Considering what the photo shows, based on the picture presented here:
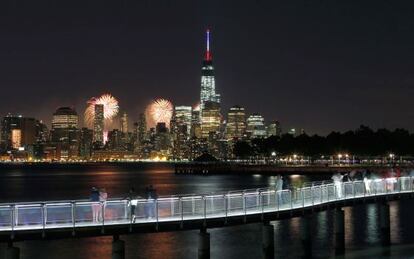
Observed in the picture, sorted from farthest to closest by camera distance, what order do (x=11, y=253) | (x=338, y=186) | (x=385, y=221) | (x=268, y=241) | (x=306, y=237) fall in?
(x=385, y=221)
(x=338, y=186)
(x=306, y=237)
(x=268, y=241)
(x=11, y=253)

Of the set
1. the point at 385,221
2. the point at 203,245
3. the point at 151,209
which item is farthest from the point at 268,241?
the point at 385,221

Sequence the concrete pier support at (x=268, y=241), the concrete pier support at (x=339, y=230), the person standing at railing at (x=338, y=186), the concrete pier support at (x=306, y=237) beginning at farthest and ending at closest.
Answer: the concrete pier support at (x=339, y=230)
the person standing at railing at (x=338, y=186)
the concrete pier support at (x=306, y=237)
the concrete pier support at (x=268, y=241)

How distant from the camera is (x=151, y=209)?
119 feet

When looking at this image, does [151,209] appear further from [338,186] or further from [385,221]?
[385,221]

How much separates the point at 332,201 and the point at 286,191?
5563mm

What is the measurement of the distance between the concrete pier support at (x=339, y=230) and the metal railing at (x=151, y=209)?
123 inches

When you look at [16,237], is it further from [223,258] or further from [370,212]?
[370,212]

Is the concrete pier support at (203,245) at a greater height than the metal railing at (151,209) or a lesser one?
lesser

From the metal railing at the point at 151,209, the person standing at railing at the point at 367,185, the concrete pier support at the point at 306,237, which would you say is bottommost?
the concrete pier support at the point at 306,237

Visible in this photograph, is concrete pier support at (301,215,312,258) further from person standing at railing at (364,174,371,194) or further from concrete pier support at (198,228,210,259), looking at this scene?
concrete pier support at (198,228,210,259)

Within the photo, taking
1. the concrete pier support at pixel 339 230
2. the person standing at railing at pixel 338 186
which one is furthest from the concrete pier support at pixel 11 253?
the concrete pier support at pixel 339 230

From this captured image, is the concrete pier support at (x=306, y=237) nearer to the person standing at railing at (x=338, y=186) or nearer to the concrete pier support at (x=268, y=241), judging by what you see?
the person standing at railing at (x=338, y=186)

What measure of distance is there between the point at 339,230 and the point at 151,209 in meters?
18.0

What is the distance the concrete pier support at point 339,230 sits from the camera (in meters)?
48.7
